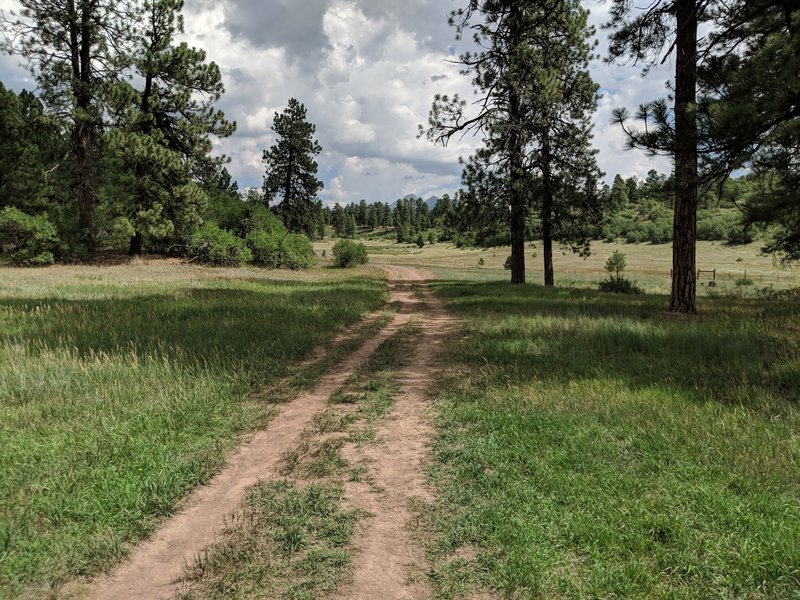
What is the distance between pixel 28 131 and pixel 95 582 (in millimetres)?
37580

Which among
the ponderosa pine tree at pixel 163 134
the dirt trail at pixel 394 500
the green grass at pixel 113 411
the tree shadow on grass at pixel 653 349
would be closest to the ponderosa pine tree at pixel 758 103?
the tree shadow on grass at pixel 653 349

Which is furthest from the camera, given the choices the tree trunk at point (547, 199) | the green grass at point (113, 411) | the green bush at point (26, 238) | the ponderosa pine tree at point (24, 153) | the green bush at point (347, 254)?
the green bush at point (347, 254)

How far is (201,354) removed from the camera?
7754 mm

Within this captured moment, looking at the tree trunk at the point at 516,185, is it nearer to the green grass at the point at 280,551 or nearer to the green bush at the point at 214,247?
the green grass at the point at 280,551

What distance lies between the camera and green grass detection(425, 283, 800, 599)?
2.75m

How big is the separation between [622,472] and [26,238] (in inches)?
1285

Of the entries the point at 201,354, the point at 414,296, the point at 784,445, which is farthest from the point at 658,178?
the point at 414,296

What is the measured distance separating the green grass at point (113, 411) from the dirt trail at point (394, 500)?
5.30ft

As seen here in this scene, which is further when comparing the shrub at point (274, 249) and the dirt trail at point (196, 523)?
the shrub at point (274, 249)

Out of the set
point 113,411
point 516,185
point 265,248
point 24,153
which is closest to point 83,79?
point 24,153

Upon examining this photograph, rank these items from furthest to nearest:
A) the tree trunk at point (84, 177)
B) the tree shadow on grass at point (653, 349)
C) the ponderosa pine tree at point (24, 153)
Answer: the ponderosa pine tree at point (24, 153)
the tree trunk at point (84, 177)
the tree shadow on grass at point (653, 349)

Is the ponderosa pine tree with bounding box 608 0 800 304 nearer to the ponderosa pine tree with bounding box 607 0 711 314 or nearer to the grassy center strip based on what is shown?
the ponderosa pine tree with bounding box 607 0 711 314

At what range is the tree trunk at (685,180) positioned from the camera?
805cm

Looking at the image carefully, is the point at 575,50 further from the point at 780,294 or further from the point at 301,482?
the point at 301,482
